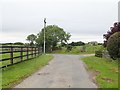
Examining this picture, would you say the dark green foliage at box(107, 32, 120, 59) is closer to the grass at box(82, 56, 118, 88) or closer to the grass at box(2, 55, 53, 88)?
the grass at box(82, 56, 118, 88)

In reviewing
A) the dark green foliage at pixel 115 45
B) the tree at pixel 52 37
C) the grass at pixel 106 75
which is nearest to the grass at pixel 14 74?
the grass at pixel 106 75

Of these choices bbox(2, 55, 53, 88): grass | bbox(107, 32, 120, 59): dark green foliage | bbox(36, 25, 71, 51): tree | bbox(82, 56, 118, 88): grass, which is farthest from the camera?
bbox(36, 25, 71, 51): tree

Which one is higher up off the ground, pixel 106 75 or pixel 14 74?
pixel 14 74

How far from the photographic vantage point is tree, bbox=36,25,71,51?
223ft

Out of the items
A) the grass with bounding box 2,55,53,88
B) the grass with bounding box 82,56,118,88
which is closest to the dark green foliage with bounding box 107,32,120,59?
the grass with bounding box 82,56,118,88

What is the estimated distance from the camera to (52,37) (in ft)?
224

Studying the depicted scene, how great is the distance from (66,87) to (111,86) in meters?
1.80

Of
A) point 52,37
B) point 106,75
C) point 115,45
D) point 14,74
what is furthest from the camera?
point 52,37

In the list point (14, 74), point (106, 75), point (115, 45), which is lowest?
point (106, 75)

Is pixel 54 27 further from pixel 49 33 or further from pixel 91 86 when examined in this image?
pixel 91 86

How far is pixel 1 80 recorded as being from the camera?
1206 cm

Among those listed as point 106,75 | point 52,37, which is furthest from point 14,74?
point 52,37

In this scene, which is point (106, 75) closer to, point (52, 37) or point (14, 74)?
point (14, 74)

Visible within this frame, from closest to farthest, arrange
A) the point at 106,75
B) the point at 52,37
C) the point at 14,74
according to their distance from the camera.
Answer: the point at 14,74 < the point at 106,75 < the point at 52,37
